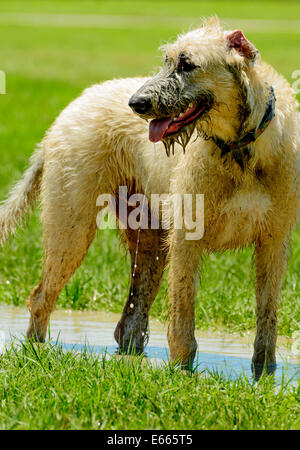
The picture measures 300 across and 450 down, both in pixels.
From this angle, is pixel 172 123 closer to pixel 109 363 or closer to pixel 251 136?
pixel 251 136

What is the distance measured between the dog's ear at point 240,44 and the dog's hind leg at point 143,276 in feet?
6.82

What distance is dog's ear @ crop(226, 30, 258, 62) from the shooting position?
5.56m

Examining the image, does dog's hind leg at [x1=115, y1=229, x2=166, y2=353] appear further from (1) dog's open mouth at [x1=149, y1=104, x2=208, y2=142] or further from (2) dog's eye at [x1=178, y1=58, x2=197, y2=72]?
(2) dog's eye at [x1=178, y1=58, x2=197, y2=72]

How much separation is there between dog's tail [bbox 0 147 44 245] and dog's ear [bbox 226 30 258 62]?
2.39 m

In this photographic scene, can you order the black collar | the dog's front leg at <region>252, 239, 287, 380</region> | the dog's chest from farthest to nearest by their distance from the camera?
the dog's front leg at <region>252, 239, 287, 380</region> < the dog's chest < the black collar

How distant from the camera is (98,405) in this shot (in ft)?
15.2

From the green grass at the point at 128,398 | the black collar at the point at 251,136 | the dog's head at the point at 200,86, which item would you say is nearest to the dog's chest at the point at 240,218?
the black collar at the point at 251,136

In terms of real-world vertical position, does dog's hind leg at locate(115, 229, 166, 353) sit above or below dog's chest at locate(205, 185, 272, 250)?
below

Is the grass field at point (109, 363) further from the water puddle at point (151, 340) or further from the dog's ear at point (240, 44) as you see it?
the dog's ear at point (240, 44)

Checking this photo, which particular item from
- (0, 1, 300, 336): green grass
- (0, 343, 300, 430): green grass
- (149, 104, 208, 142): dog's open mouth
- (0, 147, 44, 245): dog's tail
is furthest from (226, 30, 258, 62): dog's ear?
(0, 147, 44, 245): dog's tail

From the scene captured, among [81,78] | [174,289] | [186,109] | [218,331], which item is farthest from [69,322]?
[81,78]

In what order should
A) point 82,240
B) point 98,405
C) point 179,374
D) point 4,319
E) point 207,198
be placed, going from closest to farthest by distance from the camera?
1. point 98,405
2. point 179,374
3. point 207,198
4. point 82,240
5. point 4,319

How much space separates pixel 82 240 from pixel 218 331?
54.7 inches

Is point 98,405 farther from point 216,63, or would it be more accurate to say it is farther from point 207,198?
point 216,63
